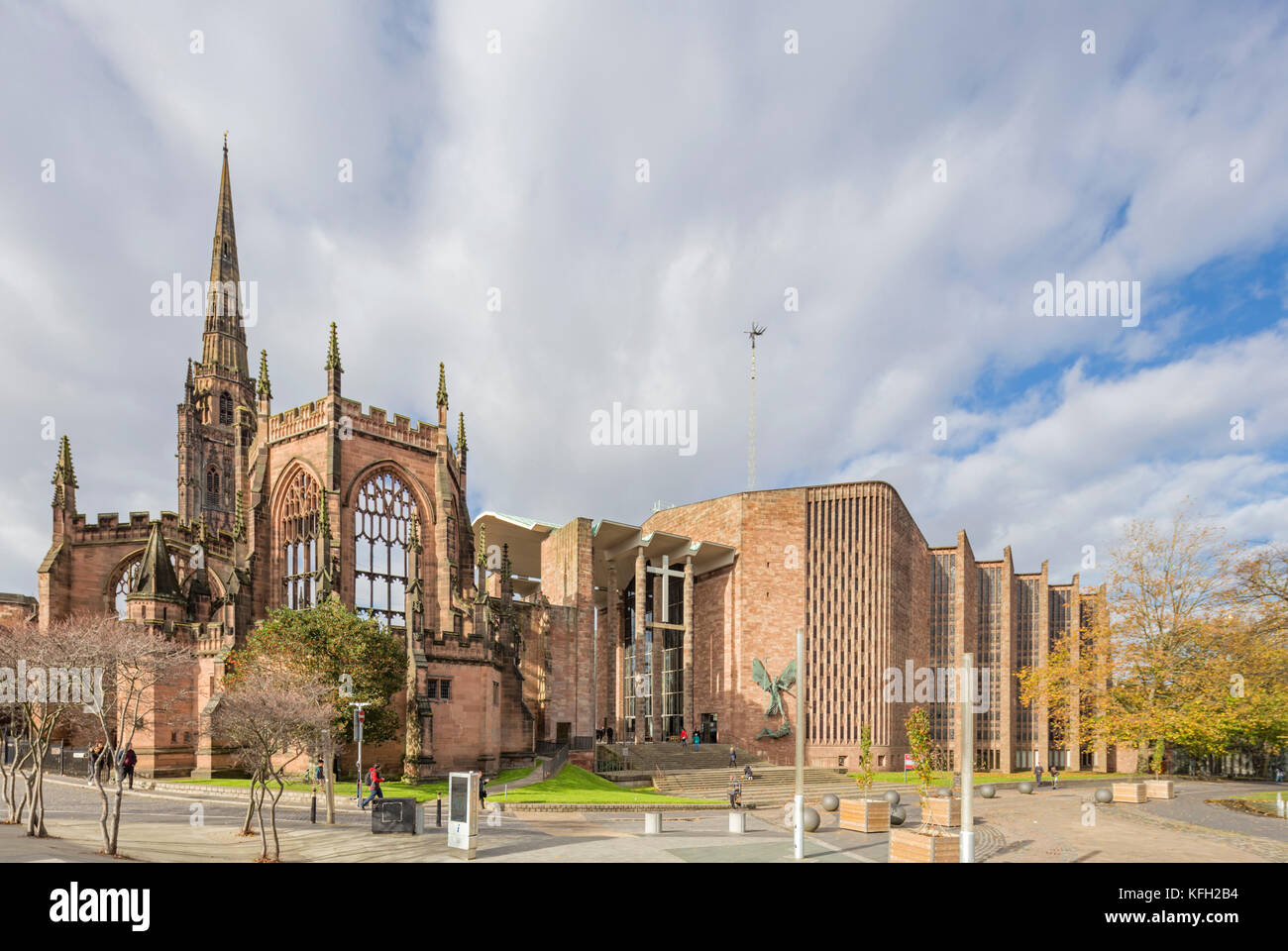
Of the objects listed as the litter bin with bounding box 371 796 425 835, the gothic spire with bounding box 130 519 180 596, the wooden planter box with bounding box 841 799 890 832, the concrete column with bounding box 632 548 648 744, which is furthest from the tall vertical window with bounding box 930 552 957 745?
the gothic spire with bounding box 130 519 180 596

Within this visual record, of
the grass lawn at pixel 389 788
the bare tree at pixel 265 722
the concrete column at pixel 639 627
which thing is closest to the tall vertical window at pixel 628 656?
the concrete column at pixel 639 627

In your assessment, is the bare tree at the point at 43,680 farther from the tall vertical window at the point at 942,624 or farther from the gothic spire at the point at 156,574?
the tall vertical window at the point at 942,624

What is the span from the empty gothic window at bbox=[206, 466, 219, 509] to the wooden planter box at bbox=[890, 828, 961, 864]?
6496cm

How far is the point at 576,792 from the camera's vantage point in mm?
31031

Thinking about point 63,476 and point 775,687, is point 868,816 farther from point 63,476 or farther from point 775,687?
point 63,476

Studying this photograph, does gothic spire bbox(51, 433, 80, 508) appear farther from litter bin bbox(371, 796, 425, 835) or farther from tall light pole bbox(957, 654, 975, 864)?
tall light pole bbox(957, 654, 975, 864)

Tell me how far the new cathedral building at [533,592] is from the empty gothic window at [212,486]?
0.17 m

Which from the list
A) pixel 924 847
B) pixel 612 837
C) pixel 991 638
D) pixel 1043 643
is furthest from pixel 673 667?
pixel 924 847

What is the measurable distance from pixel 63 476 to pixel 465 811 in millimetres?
37695

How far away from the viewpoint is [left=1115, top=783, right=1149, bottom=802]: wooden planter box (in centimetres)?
3067
